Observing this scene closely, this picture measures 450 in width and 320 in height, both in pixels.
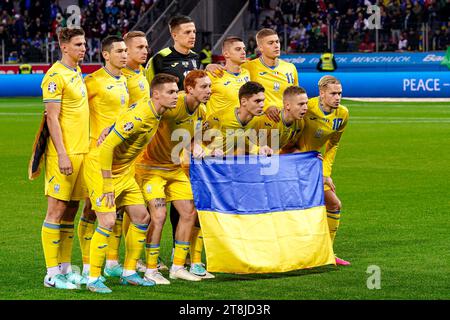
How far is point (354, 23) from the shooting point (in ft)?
123

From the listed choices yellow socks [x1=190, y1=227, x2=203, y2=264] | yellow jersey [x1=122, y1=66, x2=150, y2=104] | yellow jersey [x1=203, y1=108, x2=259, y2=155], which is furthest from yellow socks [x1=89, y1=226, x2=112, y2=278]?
yellow jersey [x1=122, y1=66, x2=150, y2=104]

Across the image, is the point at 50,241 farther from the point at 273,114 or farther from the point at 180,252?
the point at 273,114

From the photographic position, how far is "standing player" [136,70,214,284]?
888cm

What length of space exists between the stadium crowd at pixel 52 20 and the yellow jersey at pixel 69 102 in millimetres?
35491

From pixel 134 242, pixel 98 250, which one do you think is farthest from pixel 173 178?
pixel 98 250

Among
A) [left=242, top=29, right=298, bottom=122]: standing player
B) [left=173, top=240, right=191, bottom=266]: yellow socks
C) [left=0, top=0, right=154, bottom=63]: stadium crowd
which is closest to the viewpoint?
[left=173, top=240, right=191, bottom=266]: yellow socks

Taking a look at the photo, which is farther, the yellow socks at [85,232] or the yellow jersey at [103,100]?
the yellow socks at [85,232]

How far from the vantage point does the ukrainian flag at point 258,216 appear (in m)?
8.77

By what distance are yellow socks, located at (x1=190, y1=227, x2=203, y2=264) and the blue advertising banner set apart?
25.5 m

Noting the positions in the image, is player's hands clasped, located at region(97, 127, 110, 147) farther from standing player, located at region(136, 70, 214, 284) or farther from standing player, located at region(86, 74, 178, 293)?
standing player, located at region(136, 70, 214, 284)

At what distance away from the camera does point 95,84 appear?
8906 mm

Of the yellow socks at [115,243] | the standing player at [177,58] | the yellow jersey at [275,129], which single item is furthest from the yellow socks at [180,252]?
the standing player at [177,58]

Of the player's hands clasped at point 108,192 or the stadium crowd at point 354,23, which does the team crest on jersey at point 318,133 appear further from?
the stadium crowd at point 354,23
